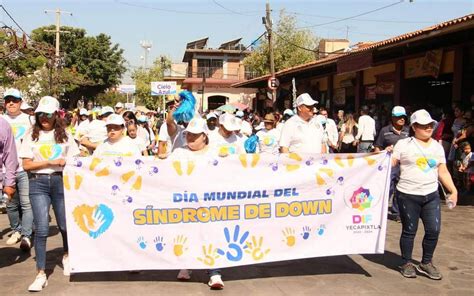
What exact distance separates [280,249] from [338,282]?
2.14 feet

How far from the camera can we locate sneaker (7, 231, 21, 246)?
6.21 meters

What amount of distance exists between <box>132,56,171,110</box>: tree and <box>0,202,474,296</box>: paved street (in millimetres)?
56808

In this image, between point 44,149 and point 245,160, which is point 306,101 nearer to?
point 245,160

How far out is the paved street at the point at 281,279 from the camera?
462 centimetres

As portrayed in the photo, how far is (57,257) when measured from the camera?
567 cm

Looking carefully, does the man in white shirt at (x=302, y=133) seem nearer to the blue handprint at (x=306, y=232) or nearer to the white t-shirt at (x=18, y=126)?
the blue handprint at (x=306, y=232)

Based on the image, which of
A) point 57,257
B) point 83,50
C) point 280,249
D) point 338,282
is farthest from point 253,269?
point 83,50

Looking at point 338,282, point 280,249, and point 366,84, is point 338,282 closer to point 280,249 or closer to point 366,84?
point 280,249

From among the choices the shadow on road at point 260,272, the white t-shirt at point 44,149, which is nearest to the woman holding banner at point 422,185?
the shadow on road at point 260,272

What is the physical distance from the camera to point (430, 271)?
5.04m

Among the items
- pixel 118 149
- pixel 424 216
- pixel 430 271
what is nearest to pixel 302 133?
pixel 424 216

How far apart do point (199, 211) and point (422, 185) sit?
2.18 metres

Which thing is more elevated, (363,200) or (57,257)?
(363,200)

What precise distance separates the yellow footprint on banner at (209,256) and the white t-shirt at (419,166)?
199 centimetres
